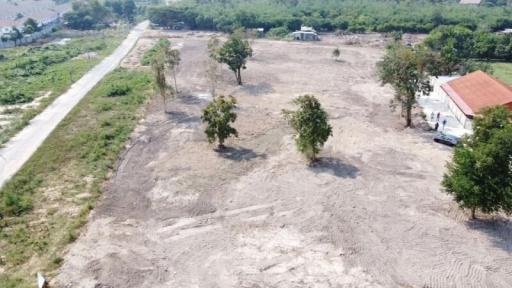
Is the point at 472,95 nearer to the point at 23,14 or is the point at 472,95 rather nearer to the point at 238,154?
the point at 238,154

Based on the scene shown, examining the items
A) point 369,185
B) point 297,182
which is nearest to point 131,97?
point 297,182

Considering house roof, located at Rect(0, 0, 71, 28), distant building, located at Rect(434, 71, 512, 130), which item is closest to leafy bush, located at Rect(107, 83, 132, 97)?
distant building, located at Rect(434, 71, 512, 130)

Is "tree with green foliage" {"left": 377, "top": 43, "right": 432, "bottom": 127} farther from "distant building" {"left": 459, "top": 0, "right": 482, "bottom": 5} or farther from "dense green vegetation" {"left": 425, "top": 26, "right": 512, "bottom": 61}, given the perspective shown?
"distant building" {"left": 459, "top": 0, "right": 482, "bottom": 5}

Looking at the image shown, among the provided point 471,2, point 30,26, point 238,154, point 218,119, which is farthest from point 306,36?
point 471,2

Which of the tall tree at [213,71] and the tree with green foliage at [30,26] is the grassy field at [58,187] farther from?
the tree with green foliage at [30,26]

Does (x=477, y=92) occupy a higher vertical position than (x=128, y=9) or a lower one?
lower

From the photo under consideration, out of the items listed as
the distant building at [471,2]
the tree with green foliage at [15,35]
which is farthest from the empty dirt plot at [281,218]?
the distant building at [471,2]
